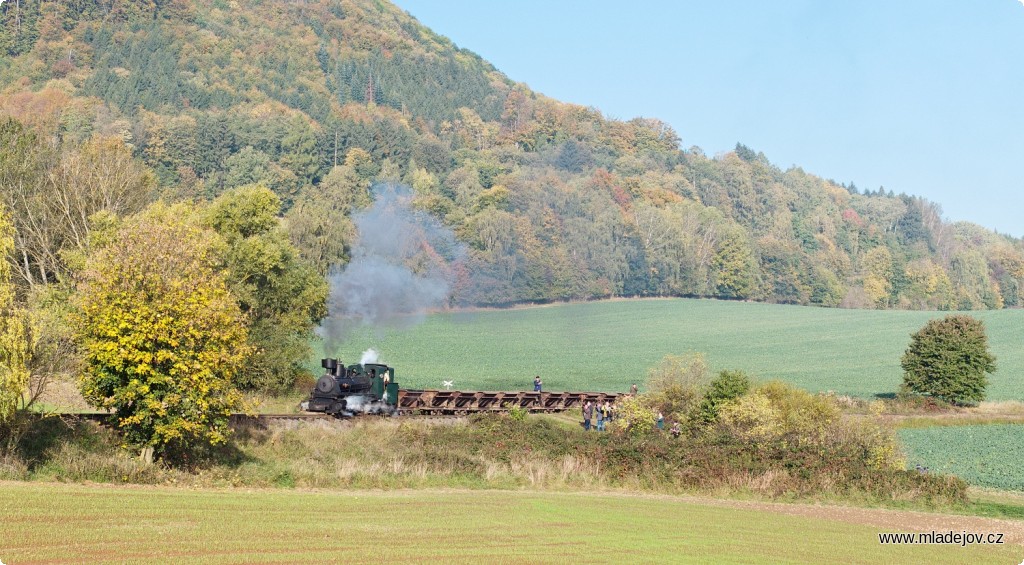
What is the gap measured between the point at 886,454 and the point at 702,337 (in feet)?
287

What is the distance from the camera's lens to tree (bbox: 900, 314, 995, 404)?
263 ft

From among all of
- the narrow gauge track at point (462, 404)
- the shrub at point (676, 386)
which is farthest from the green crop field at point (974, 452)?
the narrow gauge track at point (462, 404)

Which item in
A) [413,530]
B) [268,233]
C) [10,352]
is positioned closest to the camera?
[413,530]

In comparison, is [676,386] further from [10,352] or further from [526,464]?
[10,352]

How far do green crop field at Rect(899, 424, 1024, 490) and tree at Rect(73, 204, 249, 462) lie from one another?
1440 inches

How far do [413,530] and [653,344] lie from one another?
10102 centimetres

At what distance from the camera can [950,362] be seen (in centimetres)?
8088

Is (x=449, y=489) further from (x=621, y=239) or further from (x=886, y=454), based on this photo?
(x=621, y=239)

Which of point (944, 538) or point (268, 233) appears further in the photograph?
point (268, 233)

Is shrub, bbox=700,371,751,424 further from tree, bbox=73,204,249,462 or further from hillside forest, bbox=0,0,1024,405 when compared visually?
tree, bbox=73,204,249,462

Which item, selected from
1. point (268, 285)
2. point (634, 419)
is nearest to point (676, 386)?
point (634, 419)

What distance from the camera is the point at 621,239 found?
547 ft

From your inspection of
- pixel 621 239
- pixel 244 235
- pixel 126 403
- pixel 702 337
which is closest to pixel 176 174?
pixel 621 239

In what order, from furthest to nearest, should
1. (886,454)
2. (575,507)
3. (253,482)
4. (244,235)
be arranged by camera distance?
(244,235) → (886,454) → (253,482) → (575,507)
